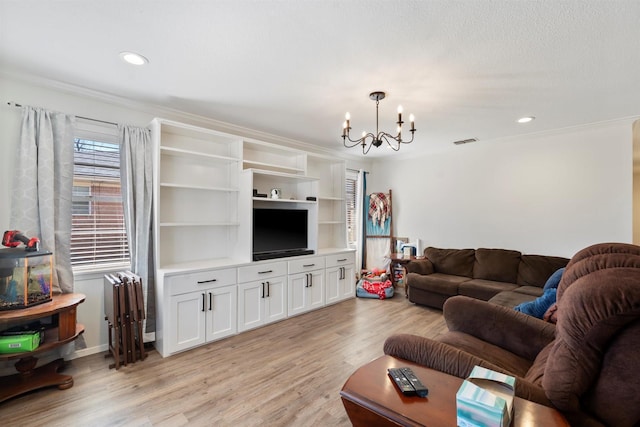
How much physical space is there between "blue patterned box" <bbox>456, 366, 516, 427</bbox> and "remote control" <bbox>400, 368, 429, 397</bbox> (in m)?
0.19

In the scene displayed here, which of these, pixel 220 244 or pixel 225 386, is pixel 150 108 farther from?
pixel 225 386

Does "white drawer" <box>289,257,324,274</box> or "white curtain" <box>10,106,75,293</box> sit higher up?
"white curtain" <box>10,106,75,293</box>

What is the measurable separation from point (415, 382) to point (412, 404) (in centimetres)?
13

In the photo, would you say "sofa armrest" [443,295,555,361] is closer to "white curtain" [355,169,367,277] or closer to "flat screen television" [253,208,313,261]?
"flat screen television" [253,208,313,261]

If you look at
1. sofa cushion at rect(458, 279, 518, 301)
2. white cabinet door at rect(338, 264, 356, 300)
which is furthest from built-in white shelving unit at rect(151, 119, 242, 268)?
sofa cushion at rect(458, 279, 518, 301)

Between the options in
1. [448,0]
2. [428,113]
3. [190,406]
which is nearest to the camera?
[448,0]

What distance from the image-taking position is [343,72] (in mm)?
2395

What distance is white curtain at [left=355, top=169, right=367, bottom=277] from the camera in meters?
5.81

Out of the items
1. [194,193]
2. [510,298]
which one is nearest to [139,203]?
[194,193]

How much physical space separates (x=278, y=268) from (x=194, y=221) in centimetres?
117

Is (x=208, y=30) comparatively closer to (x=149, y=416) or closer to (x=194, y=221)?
(x=194, y=221)

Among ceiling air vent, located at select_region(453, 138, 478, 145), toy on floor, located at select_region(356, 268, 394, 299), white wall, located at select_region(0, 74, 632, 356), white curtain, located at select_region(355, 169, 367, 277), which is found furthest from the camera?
white curtain, located at select_region(355, 169, 367, 277)

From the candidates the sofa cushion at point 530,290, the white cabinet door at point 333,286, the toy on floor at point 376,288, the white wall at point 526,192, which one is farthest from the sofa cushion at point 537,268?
the white cabinet door at point 333,286

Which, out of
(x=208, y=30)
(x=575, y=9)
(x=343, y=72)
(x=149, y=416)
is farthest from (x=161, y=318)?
(x=575, y=9)
